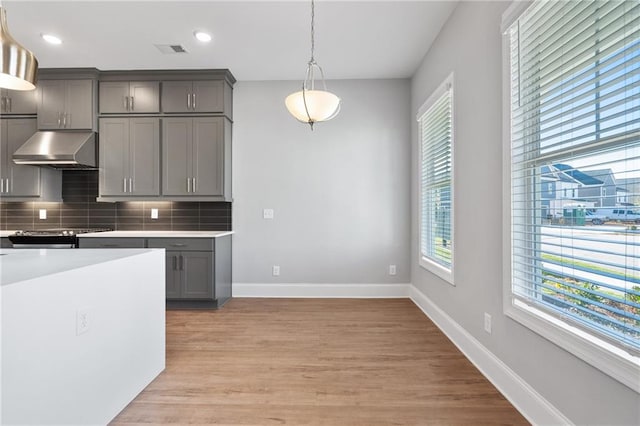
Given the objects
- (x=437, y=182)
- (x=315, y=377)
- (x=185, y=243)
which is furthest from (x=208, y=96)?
(x=315, y=377)

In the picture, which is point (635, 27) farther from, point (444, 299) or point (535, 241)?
point (444, 299)

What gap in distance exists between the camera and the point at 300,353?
2785 millimetres

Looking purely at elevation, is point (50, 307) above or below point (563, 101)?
below

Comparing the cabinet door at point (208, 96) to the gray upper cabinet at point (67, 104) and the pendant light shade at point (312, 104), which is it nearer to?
the gray upper cabinet at point (67, 104)

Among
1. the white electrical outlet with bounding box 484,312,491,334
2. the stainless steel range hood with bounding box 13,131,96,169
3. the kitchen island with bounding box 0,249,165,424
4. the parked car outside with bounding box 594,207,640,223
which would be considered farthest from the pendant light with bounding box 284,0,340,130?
the stainless steel range hood with bounding box 13,131,96,169

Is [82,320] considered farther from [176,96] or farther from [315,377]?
[176,96]

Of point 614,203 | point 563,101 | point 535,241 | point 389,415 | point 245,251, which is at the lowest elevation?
point 389,415

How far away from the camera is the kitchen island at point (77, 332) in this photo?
4.30ft

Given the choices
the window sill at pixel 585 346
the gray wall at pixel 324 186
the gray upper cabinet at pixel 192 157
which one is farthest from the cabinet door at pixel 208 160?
the window sill at pixel 585 346

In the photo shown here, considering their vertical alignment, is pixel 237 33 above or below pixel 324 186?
above

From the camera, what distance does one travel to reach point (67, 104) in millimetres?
4223

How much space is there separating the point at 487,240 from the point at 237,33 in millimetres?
2845

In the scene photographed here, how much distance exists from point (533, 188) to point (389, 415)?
144cm

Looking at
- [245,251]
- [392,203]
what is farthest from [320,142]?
[245,251]
